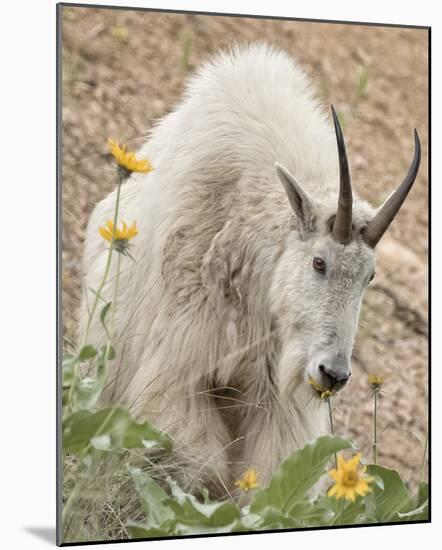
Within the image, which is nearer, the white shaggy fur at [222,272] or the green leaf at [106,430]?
the green leaf at [106,430]

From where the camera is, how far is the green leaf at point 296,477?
533cm

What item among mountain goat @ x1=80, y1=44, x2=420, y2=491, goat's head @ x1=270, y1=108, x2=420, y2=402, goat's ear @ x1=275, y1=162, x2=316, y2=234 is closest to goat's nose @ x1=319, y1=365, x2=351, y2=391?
goat's head @ x1=270, y1=108, x2=420, y2=402

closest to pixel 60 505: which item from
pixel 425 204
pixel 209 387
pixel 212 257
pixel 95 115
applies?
pixel 209 387

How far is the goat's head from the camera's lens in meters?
5.27

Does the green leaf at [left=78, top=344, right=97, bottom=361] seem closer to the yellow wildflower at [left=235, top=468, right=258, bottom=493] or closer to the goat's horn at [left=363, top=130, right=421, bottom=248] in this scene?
the yellow wildflower at [left=235, top=468, right=258, bottom=493]

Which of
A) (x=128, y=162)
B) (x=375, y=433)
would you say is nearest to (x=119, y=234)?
(x=128, y=162)

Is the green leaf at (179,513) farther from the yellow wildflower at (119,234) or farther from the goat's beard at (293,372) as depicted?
the yellow wildflower at (119,234)

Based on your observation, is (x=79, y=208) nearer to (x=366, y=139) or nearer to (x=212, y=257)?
(x=212, y=257)

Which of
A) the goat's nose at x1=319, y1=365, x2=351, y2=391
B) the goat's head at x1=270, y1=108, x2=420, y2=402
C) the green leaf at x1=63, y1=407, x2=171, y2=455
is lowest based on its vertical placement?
the green leaf at x1=63, y1=407, x2=171, y2=455

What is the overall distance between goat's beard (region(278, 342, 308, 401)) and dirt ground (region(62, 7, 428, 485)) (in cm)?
56

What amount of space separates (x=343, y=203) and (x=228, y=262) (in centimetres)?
55

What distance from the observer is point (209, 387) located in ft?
18.4

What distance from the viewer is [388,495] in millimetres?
5688

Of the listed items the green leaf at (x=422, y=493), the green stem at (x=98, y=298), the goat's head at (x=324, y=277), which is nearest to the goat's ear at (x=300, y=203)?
the goat's head at (x=324, y=277)
